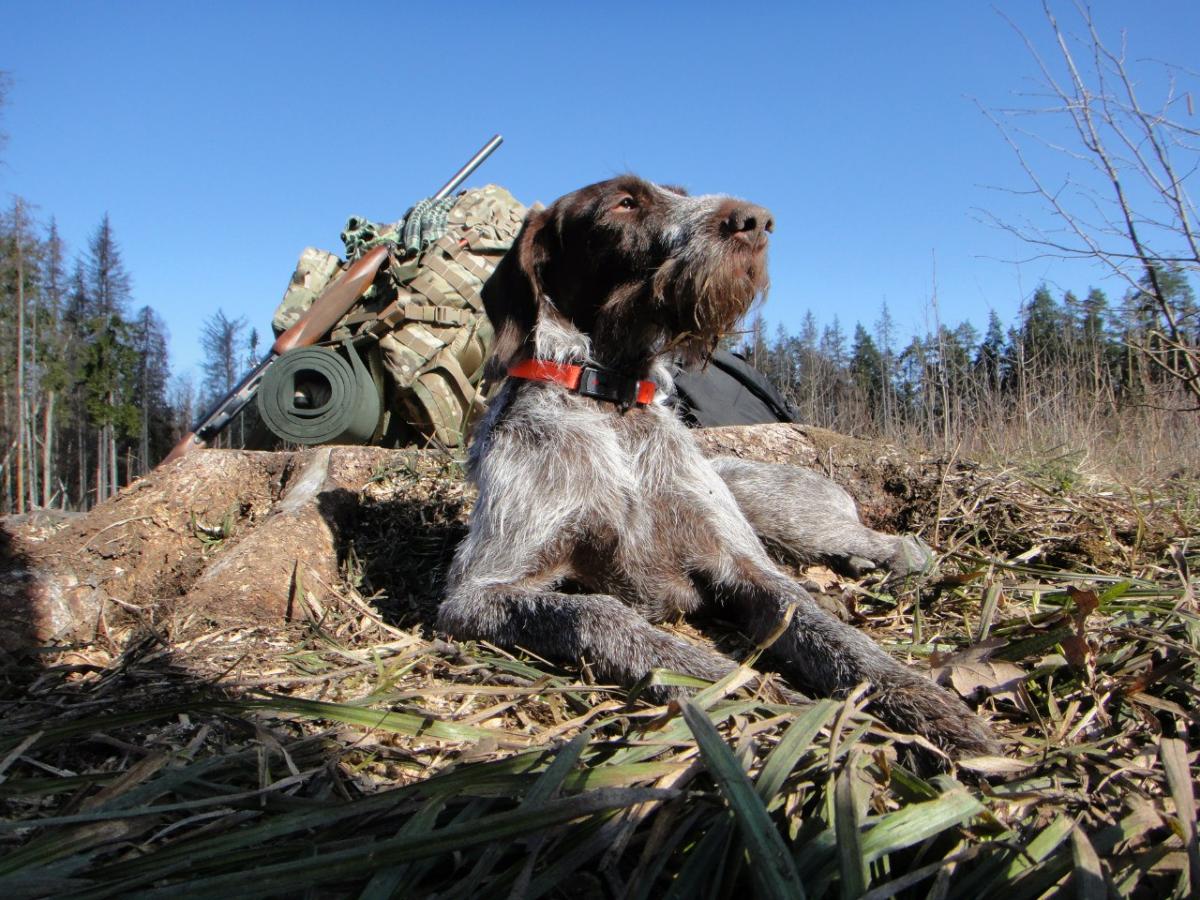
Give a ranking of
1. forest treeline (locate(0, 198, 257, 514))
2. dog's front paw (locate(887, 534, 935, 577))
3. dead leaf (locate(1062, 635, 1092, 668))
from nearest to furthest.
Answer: dead leaf (locate(1062, 635, 1092, 668))
dog's front paw (locate(887, 534, 935, 577))
forest treeline (locate(0, 198, 257, 514))

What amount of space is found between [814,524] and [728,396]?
95.6 inches

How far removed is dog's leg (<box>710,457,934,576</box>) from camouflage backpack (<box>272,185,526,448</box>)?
391 cm

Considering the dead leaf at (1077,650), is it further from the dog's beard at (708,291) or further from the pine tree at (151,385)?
the pine tree at (151,385)

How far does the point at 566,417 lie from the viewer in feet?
9.36

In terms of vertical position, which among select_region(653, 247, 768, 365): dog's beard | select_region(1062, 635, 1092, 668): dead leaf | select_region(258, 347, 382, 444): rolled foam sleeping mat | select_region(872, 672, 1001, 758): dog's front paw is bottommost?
select_region(872, 672, 1001, 758): dog's front paw

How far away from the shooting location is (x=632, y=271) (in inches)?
115

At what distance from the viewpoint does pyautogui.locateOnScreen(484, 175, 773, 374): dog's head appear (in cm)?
273

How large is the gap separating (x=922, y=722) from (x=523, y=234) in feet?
7.43

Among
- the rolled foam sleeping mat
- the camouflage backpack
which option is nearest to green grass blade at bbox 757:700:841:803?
the camouflage backpack

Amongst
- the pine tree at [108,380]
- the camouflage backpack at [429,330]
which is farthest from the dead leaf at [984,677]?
the pine tree at [108,380]

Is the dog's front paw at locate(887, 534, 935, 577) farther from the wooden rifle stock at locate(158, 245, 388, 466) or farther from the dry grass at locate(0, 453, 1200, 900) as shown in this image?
the wooden rifle stock at locate(158, 245, 388, 466)

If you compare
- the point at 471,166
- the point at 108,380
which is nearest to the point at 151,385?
the point at 108,380

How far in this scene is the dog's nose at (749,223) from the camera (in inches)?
106

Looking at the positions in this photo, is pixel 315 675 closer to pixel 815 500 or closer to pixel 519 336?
pixel 519 336
